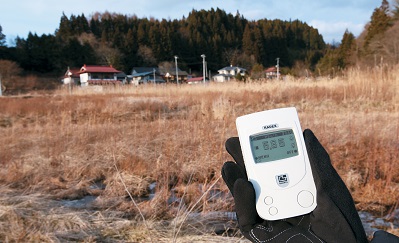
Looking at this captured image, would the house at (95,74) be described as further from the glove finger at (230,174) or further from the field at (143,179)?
the glove finger at (230,174)

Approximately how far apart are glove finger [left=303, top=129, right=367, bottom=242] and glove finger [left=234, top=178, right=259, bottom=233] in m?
0.19

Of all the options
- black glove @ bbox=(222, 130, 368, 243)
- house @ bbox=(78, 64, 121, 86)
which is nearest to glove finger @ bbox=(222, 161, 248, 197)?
black glove @ bbox=(222, 130, 368, 243)

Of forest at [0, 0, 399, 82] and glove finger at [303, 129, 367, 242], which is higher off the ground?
forest at [0, 0, 399, 82]

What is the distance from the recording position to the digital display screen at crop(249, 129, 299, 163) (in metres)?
1.01

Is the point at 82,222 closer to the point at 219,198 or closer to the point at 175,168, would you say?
the point at 219,198

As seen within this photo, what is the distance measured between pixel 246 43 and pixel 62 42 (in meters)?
34.0

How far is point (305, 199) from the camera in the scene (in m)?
0.94

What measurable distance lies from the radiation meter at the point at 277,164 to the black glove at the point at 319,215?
0.04m

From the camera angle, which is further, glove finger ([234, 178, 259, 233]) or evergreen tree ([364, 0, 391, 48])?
evergreen tree ([364, 0, 391, 48])

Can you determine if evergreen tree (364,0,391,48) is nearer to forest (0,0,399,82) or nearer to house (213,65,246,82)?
house (213,65,246,82)

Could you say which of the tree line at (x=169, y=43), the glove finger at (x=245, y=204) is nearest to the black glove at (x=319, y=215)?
the glove finger at (x=245, y=204)

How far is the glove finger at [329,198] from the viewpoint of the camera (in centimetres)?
87

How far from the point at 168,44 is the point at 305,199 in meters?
62.0

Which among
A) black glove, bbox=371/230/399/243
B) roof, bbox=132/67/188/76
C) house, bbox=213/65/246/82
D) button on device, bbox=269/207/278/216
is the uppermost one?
roof, bbox=132/67/188/76
